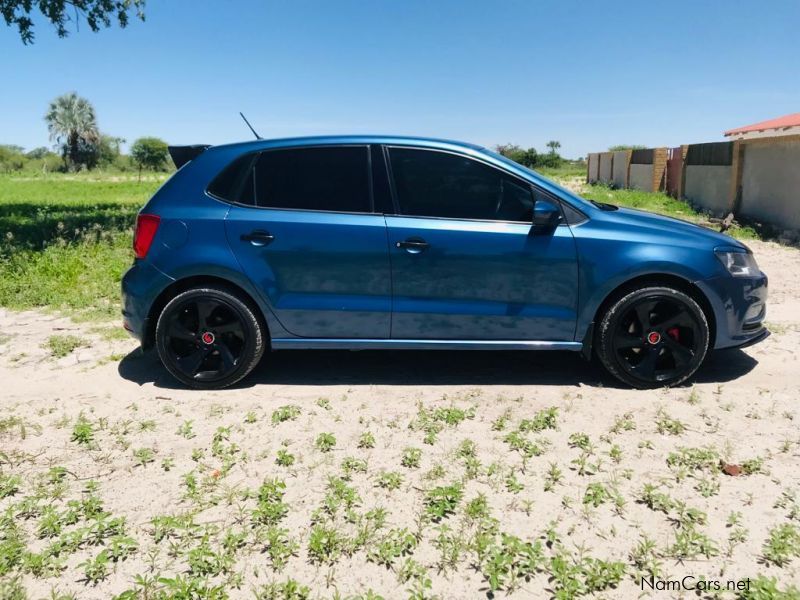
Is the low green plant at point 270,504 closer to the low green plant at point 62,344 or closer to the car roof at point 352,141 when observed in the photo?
the car roof at point 352,141

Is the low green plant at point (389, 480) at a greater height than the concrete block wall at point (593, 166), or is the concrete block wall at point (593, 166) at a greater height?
the concrete block wall at point (593, 166)

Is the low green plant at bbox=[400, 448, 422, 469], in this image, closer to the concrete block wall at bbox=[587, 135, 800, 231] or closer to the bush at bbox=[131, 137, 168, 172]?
the concrete block wall at bbox=[587, 135, 800, 231]

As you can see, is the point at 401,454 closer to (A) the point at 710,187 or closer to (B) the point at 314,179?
(B) the point at 314,179

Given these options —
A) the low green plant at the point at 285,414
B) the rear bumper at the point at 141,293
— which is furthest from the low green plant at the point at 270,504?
the rear bumper at the point at 141,293

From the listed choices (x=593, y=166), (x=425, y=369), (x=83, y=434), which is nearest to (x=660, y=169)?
(x=593, y=166)

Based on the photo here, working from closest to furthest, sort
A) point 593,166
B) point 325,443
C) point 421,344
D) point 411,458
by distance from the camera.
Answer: point 411,458, point 325,443, point 421,344, point 593,166

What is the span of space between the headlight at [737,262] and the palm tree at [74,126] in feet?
235

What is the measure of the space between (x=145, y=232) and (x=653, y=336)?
3.64 metres

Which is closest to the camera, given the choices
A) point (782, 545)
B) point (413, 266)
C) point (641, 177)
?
point (782, 545)

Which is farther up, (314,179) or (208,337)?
(314,179)

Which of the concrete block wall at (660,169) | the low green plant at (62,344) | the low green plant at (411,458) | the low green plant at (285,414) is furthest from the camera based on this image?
the concrete block wall at (660,169)

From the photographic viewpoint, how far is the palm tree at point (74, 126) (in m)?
64.5

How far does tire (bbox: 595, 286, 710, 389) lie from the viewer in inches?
173

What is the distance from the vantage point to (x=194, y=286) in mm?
4586
